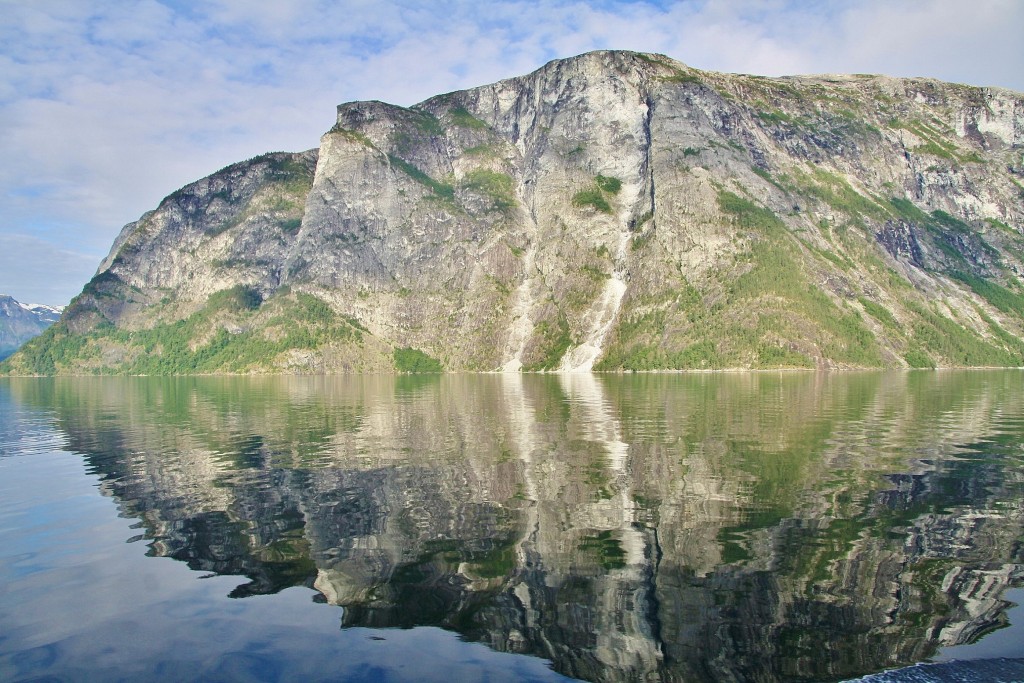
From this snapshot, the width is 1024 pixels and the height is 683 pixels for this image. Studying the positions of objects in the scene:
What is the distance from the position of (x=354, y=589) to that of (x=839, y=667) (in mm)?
12763

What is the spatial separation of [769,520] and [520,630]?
13106 mm

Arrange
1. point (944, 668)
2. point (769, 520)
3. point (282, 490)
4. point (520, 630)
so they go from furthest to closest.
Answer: point (282, 490)
point (769, 520)
point (520, 630)
point (944, 668)

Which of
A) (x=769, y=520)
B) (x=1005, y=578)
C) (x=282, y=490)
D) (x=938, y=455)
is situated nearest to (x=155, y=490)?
(x=282, y=490)

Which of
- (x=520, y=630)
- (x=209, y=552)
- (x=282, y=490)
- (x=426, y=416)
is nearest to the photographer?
(x=520, y=630)

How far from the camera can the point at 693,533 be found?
24828mm

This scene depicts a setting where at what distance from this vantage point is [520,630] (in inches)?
677

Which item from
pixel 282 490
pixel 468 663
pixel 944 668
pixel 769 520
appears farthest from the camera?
pixel 282 490

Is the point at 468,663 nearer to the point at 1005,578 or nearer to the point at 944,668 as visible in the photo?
the point at 944,668

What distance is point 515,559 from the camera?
22375 mm

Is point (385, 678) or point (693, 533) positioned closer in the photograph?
point (385, 678)

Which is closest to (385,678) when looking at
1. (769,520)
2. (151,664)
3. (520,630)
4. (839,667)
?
(520,630)

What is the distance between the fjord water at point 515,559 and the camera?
630 inches

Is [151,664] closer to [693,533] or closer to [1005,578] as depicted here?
[693,533]

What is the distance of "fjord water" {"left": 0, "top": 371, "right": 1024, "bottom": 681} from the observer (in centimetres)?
1600
